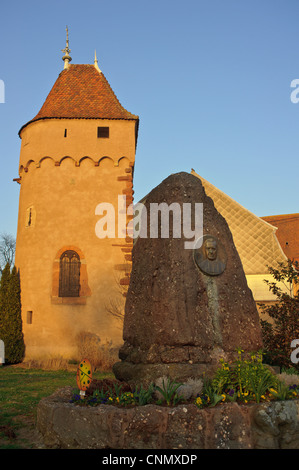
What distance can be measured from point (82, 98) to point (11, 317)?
9199 millimetres

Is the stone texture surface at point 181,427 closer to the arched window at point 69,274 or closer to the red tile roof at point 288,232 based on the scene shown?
the arched window at point 69,274

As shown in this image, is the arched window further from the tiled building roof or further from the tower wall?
the tiled building roof

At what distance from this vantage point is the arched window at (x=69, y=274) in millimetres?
14094

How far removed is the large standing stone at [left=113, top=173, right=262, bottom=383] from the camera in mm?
4988

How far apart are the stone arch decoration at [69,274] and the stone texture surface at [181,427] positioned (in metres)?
9.95

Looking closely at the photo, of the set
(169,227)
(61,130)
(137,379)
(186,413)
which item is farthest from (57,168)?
(186,413)

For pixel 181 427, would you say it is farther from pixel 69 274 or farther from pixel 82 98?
pixel 82 98

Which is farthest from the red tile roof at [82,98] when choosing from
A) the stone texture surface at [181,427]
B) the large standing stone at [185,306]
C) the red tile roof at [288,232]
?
the stone texture surface at [181,427]

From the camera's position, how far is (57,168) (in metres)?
15.2

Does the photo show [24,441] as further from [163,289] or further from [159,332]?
[163,289]

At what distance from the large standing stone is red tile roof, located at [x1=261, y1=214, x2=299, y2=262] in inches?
649

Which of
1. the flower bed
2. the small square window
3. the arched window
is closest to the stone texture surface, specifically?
the flower bed

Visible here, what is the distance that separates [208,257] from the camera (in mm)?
5355

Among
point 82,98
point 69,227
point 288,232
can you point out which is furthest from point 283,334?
point 288,232
